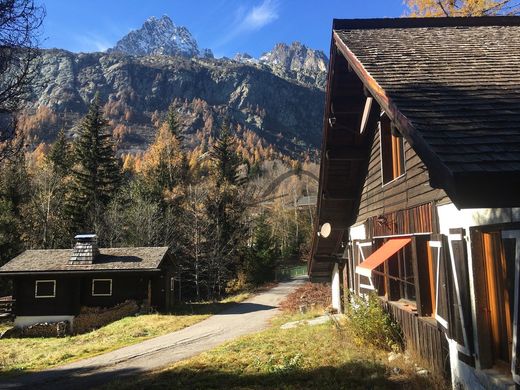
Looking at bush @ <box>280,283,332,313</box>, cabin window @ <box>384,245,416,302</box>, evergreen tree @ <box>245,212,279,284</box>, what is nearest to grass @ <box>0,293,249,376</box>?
bush @ <box>280,283,332,313</box>

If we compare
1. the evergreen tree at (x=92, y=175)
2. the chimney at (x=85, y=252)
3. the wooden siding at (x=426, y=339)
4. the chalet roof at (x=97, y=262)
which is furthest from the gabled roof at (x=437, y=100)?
the evergreen tree at (x=92, y=175)

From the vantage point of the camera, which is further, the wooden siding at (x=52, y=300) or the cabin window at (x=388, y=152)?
the wooden siding at (x=52, y=300)

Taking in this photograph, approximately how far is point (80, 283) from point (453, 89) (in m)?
26.7

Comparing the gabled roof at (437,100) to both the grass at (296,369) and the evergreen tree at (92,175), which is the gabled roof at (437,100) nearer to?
the grass at (296,369)

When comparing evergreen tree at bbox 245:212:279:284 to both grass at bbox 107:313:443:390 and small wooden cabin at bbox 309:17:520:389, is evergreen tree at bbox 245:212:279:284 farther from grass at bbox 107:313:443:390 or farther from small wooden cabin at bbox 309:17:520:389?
small wooden cabin at bbox 309:17:520:389

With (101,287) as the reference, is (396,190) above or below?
above

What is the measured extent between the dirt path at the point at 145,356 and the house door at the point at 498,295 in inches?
345

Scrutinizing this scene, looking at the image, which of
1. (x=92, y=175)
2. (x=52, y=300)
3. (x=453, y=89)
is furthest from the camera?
(x=92, y=175)

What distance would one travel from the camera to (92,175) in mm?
41031

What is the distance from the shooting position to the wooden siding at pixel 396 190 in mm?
7188

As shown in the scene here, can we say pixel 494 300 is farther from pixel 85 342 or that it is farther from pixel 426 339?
pixel 85 342

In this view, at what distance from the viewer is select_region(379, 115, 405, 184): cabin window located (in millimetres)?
9133

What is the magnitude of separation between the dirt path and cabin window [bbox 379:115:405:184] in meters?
7.99

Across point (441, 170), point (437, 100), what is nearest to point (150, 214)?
point (437, 100)
